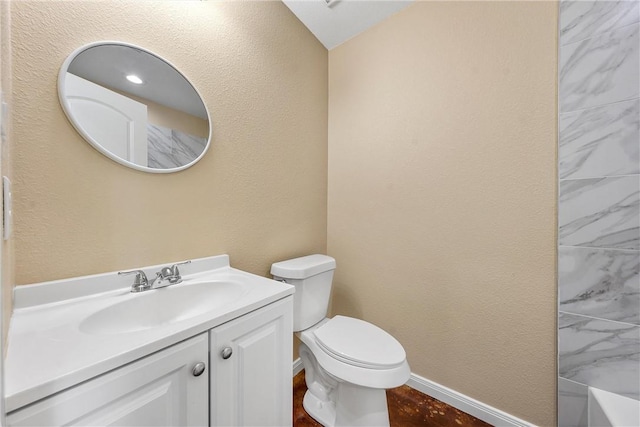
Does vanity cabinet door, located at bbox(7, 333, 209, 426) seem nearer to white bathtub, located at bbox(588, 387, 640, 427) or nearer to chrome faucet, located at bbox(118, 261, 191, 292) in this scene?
chrome faucet, located at bbox(118, 261, 191, 292)

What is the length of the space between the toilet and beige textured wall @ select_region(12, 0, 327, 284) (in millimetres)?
267

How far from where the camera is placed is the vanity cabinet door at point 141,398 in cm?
43

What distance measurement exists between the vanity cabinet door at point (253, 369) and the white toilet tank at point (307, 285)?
0.36 metres

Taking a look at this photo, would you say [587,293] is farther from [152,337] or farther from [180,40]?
[180,40]

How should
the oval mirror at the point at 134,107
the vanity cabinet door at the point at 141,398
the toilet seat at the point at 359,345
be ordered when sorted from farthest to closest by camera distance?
the toilet seat at the point at 359,345 < the oval mirror at the point at 134,107 < the vanity cabinet door at the point at 141,398

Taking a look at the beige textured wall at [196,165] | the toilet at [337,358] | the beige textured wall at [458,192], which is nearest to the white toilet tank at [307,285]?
the toilet at [337,358]

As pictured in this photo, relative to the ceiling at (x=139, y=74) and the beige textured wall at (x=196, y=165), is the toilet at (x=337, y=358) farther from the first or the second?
the ceiling at (x=139, y=74)

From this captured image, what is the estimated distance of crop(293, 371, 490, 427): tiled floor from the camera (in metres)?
1.22

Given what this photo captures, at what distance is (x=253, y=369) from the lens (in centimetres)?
77

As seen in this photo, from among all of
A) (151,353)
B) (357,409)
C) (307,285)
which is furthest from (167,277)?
(357,409)

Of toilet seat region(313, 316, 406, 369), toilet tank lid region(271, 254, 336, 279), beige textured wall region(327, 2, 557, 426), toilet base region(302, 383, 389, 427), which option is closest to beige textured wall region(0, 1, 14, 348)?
toilet tank lid region(271, 254, 336, 279)

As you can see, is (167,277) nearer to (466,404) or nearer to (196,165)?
(196,165)

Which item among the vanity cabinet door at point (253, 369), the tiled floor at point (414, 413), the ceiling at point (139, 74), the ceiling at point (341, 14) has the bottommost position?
the tiled floor at point (414, 413)

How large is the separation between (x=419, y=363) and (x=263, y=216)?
1.30 m
